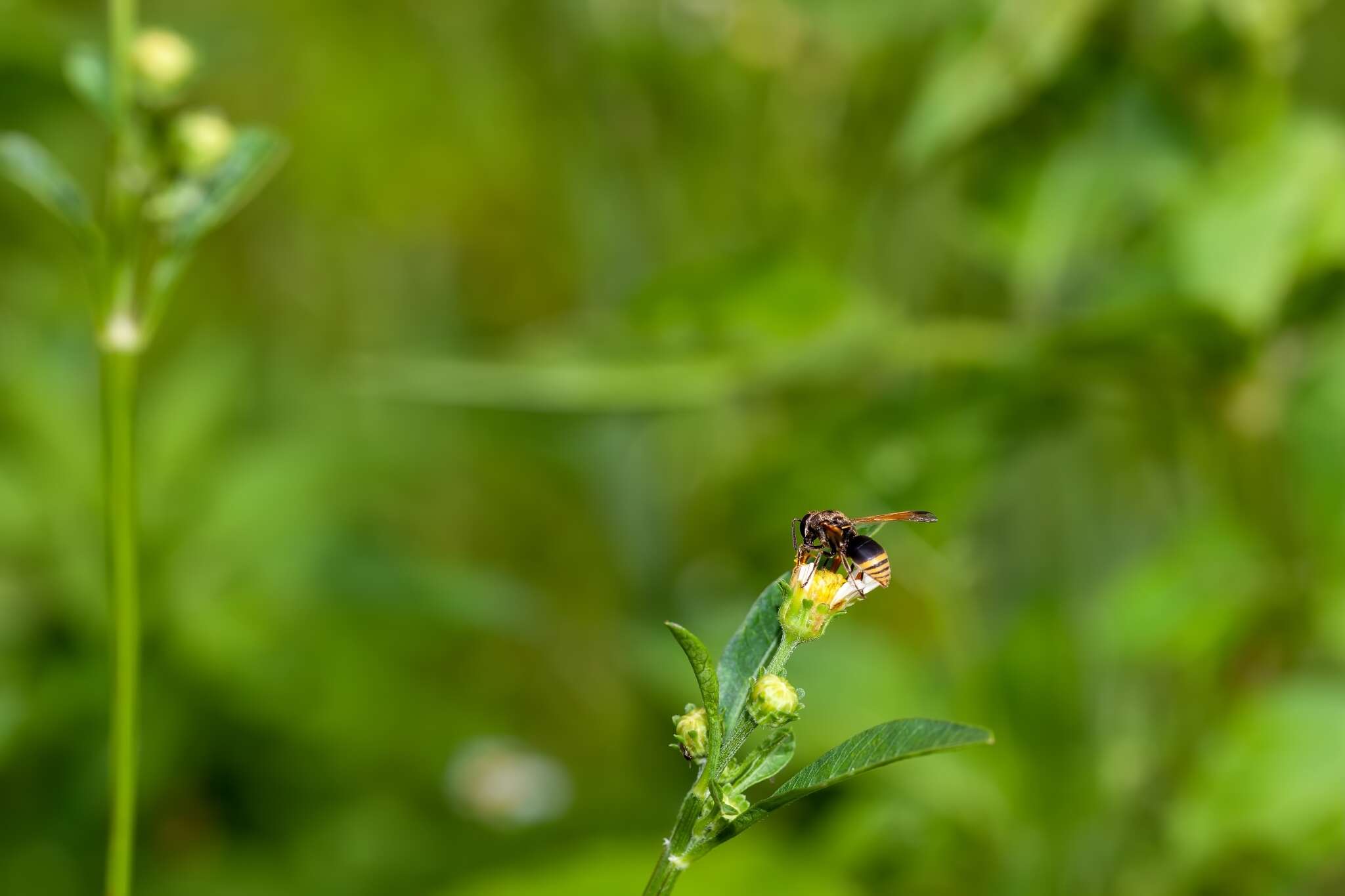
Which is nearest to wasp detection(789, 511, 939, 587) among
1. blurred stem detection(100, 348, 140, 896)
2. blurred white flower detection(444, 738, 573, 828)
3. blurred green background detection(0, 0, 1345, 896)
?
blurred stem detection(100, 348, 140, 896)

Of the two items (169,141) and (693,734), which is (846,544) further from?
(169,141)

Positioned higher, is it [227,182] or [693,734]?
[227,182]

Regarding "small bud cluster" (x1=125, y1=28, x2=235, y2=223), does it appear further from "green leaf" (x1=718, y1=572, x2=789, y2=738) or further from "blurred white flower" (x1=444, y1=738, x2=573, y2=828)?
"blurred white flower" (x1=444, y1=738, x2=573, y2=828)

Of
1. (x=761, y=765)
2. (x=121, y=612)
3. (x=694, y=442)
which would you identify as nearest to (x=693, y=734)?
(x=761, y=765)

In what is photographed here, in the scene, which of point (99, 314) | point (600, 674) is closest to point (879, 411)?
point (99, 314)

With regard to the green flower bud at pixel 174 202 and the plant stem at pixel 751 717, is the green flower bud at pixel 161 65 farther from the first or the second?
the plant stem at pixel 751 717

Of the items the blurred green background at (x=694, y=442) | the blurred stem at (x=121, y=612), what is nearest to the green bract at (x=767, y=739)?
the blurred stem at (x=121, y=612)

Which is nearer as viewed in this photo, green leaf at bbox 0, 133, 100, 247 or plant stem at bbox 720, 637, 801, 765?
plant stem at bbox 720, 637, 801, 765
